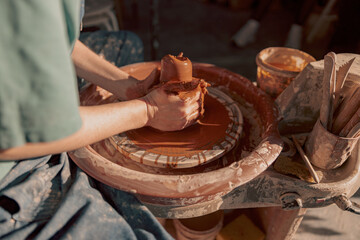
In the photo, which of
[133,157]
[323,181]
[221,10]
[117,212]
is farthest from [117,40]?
[221,10]

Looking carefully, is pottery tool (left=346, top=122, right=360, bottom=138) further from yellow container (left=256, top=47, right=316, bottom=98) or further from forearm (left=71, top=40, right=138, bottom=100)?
forearm (left=71, top=40, right=138, bottom=100)

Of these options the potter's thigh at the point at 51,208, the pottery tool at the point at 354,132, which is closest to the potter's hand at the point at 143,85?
the potter's thigh at the point at 51,208

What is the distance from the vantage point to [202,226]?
1.42 meters

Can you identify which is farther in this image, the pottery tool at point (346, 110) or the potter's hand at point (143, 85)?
the potter's hand at point (143, 85)

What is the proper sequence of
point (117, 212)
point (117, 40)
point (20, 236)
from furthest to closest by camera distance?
point (117, 40) < point (117, 212) < point (20, 236)

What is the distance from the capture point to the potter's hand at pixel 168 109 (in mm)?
944

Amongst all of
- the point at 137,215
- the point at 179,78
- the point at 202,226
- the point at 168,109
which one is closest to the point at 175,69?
the point at 179,78

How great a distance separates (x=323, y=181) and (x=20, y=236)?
0.99 m

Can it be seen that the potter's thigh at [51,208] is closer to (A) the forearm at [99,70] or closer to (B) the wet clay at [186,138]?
(B) the wet clay at [186,138]

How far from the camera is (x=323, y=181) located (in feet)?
3.30

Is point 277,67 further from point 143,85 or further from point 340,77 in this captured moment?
point 143,85

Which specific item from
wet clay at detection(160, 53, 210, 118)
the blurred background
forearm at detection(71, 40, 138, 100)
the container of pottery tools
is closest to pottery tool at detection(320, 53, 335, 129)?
the container of pottery tools

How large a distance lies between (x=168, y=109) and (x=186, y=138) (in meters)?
0.17

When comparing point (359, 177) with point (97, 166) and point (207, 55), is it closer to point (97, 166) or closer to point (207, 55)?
point (97, 166)
